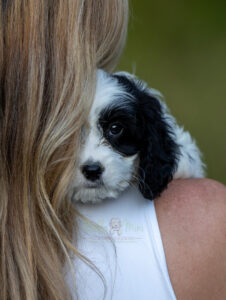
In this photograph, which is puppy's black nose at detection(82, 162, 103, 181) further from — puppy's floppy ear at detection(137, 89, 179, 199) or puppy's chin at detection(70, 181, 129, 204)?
puppy's floppy ear at detection(137, 89, 179, 199)

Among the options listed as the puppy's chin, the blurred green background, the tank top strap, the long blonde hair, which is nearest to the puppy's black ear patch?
the puppy's chin

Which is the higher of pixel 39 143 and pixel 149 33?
pixel 39 143

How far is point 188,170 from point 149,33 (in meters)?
2.84

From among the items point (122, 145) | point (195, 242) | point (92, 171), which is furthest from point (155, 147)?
point (195, 242)

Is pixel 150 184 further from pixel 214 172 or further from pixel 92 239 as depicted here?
pixel 214 172

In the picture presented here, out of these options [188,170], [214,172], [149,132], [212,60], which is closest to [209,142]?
[214,172]

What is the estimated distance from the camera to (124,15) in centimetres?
170

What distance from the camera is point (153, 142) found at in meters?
1.76

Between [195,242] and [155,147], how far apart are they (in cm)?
46

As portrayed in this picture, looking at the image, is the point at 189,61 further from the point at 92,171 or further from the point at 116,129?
the point at 92,171

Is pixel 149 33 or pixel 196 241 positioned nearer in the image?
pixel 196 241

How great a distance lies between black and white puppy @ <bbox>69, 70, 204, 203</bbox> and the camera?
1531 millimetres

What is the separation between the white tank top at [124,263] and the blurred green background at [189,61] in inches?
127

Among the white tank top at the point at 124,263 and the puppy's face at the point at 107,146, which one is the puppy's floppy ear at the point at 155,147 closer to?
the puppy's face at the point at 107,146
